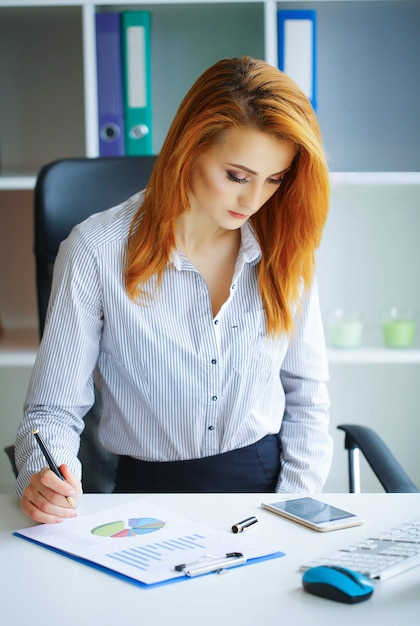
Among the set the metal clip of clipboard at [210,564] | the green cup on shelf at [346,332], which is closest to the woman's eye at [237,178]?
the metal clip of clipboard at [210,564]

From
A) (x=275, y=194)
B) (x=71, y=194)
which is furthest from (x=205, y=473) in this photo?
(x=71, y=194)

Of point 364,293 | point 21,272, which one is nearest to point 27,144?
point 21,272

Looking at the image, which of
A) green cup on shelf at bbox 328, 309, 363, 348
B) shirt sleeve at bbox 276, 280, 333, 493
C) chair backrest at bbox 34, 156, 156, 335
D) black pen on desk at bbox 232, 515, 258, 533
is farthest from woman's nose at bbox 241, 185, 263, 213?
green cup on shelf at bbox 328, 309, 363, 348

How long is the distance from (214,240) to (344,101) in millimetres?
1199

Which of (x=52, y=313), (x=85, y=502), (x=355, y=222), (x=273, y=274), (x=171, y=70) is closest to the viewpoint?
(x=85, y=502)

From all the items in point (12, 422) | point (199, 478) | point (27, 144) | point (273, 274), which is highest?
point (27, 144)

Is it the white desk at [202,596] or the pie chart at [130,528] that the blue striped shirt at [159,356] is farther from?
the white desk at [202,596]

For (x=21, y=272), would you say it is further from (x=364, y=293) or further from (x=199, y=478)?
(x=199, y=478)

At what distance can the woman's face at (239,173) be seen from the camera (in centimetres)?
141

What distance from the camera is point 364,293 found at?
2.76 m

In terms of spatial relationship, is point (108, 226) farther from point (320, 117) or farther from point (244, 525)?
point (320, 117)

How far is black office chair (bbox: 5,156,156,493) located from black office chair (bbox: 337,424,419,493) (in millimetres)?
464

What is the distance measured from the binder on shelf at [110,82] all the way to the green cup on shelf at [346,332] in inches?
31.2

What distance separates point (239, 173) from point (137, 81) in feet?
3.27
